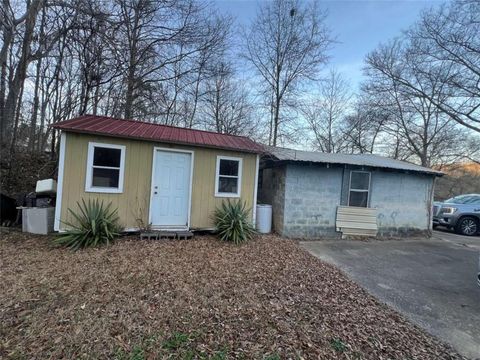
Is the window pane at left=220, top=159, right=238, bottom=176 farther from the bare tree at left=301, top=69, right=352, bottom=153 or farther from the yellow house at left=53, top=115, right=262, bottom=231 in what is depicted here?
the bare tree at left=301, top=69, right=352, bottom=153

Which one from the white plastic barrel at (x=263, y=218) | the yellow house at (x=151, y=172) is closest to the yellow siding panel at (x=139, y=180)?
the yellow house at (x=151, y=172)

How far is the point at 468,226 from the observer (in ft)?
36.7

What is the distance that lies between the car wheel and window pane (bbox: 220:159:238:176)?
33.7ft

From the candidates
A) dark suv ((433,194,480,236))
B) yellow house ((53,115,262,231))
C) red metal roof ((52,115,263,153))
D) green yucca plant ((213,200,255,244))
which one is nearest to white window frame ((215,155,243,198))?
yellow house ((53,115,262,231))

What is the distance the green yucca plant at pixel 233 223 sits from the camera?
278 inches

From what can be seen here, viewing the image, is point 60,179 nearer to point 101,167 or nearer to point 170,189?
point 101,167

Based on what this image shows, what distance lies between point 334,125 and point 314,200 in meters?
16.6

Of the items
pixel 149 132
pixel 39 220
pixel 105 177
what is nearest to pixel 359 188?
pixel 149 132

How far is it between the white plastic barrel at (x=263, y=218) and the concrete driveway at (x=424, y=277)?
4.47ft

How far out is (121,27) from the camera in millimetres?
10062

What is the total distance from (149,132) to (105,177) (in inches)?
63.3

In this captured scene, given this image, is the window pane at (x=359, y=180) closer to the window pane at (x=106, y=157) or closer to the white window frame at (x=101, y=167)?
the white window frame at (x=101, y=167)

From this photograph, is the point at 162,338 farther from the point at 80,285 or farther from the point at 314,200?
the point at 314,200

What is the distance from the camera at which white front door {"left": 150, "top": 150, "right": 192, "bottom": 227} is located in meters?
7.04
